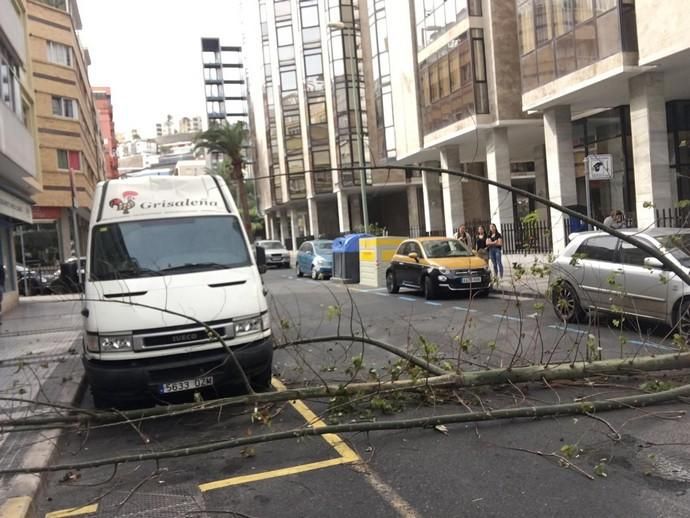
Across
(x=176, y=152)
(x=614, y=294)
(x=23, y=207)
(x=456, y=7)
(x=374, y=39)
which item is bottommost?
(x=614, y=294)

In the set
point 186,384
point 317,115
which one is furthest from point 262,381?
point 317,115

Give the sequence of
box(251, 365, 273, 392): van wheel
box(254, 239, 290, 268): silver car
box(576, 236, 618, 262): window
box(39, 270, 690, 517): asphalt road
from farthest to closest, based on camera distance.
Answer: box(254, 239, 290, 268): silver car < box(576, 236, 618, 262): window < box(251, 365, 273, 392): van wheel < box(39, 270, 690, 517): asphalt road

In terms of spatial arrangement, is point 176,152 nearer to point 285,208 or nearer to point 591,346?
point 285,208

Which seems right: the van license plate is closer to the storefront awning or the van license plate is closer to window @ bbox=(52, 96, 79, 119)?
the storefront awning

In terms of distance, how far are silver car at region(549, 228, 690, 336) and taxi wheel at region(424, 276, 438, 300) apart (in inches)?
193

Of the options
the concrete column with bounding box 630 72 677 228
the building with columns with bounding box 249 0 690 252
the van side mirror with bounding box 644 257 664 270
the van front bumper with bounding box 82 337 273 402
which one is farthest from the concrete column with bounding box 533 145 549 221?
the van front bumper with bounding box 82 337 273 402

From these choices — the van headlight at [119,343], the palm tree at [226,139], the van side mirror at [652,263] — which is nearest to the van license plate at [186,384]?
the van headlight at [119,343]

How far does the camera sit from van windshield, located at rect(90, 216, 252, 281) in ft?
21.2

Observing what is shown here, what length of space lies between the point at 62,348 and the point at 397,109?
23230 millimetres

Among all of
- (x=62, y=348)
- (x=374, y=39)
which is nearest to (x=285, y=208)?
(x=374, y=39)

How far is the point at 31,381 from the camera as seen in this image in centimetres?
764

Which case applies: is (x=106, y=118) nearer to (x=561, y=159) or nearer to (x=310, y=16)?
(x=310, y=16)

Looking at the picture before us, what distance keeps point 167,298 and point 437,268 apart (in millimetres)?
9690

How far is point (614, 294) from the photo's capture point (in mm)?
8289
